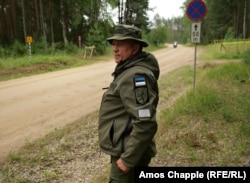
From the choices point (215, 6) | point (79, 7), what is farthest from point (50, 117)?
point (215, 6)

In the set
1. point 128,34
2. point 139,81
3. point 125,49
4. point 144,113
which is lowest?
point 144,113

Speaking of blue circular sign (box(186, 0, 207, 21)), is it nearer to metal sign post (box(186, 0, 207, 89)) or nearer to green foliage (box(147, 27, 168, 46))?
metal sign post (box(186, 0, 207, 89))

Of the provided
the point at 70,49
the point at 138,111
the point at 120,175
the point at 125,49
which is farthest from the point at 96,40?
the point at 138,111

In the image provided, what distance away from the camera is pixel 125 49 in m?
2.53

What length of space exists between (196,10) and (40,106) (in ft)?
17.7

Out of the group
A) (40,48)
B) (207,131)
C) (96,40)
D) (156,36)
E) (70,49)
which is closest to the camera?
(207,131)

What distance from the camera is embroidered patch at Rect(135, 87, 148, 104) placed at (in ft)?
7.37

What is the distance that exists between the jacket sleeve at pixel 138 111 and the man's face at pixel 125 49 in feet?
0.96

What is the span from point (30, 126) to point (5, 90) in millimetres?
5032

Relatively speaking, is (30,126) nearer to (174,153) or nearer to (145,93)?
(174,153)

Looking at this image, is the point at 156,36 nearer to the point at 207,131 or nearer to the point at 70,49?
the point at 70,49

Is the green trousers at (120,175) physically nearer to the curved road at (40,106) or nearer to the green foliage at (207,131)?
the green foliage at (207,131)

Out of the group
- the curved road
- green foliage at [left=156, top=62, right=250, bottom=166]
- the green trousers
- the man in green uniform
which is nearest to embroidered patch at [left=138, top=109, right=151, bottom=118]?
the man in green uniform

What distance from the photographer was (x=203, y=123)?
654cm
